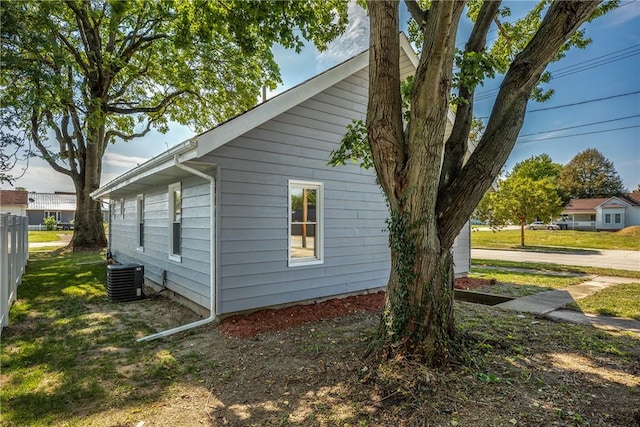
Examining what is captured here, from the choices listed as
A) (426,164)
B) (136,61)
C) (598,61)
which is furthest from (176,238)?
(598,61)

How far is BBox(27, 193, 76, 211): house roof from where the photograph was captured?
47531 mm

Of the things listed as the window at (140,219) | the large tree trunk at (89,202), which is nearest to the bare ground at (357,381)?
the window at (140,219)

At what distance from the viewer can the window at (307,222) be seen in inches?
250

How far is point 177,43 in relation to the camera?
17.1ft

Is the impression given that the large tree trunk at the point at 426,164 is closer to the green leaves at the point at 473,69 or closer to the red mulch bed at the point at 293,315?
the green leaves at the point at 473,69

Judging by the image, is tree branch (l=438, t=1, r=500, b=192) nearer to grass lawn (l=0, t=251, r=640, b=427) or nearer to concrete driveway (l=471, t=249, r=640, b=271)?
grass lawn (l=0, t=251, r=640, b=427)

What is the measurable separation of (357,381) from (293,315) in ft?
8.35

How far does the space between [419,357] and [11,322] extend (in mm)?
6776

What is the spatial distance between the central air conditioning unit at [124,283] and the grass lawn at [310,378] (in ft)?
5.42

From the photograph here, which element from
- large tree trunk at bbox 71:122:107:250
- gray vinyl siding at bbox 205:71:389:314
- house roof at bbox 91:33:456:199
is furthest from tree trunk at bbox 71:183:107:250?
gray vinyl siding at bbox 205:71:389:314

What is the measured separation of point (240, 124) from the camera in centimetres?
496

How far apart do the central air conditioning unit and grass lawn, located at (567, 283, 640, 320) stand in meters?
9.27

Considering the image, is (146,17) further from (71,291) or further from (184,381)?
(184,381)

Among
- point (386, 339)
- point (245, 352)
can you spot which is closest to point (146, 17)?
point (245, 352)
